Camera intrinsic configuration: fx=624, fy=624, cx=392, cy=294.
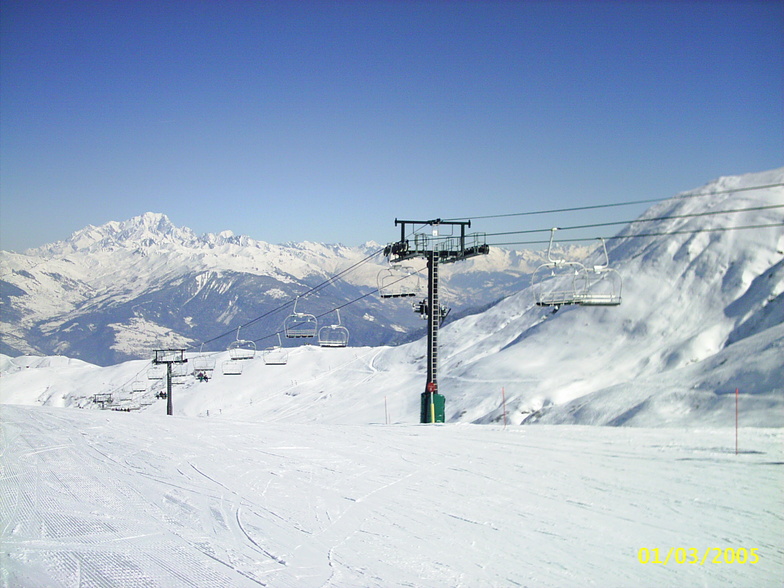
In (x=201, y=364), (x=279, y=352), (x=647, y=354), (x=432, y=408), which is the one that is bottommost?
(x=201, y=364)

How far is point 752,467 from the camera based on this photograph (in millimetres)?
15219

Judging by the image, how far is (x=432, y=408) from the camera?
32.7 metres

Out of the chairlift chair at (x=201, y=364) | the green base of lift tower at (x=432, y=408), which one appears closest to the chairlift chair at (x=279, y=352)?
the chairlift chair at (x=201, y=364)

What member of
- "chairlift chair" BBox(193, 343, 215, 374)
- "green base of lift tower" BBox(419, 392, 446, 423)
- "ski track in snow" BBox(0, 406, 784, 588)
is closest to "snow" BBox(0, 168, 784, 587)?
"ski track in snow" BBox(0, 406, 784, 588)

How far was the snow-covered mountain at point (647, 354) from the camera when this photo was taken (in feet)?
112

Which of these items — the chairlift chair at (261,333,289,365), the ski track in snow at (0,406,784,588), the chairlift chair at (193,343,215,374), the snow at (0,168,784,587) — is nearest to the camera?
the ski track in snow at (0,406,784,588)

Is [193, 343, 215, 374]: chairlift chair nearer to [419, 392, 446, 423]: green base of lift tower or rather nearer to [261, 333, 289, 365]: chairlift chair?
[261, 333, 289, 365]: chairlift chair

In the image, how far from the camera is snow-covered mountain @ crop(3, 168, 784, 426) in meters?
34.0

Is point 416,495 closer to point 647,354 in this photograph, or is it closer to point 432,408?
point 432,408

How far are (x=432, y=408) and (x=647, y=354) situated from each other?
31.2m

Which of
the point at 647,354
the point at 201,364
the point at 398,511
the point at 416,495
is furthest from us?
the point at 201,364

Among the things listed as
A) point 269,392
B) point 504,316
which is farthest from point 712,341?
point 269,392

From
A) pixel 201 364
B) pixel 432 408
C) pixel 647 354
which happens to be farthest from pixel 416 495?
pixel 201 364

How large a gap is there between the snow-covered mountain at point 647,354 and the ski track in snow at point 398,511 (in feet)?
44.7
